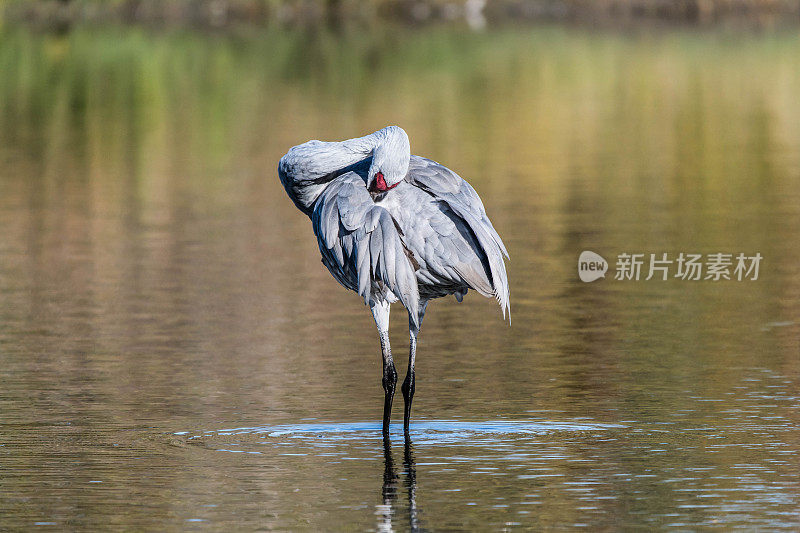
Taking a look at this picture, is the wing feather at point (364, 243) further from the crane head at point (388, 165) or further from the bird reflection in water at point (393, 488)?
the bird reflection in water at point (393, 488)

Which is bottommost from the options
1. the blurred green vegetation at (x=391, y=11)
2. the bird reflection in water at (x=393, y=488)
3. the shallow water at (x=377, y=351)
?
the bird reflection in water at (x=393, y=488)

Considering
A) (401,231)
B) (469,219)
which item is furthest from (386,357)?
(469,219)

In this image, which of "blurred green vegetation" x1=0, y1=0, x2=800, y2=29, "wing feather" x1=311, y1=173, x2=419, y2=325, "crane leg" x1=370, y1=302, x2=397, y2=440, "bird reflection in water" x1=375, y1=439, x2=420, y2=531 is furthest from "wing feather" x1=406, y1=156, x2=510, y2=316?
"blurred green vegetation" x1=0, y1=0, x2=800, y2=29

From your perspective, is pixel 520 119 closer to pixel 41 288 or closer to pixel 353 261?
pixel 41 288

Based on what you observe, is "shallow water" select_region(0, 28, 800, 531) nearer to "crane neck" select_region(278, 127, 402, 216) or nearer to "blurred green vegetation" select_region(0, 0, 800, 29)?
"crane neck" select_region(278, 127, 402, 216)

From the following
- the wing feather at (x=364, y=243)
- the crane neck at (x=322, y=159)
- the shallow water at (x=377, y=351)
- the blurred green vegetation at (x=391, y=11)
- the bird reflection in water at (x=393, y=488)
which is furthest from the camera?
the blurred green vegetation at (x=391, y=11)

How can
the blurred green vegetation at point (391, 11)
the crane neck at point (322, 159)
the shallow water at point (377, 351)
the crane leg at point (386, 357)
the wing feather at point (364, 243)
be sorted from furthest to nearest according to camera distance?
the blurred green vegetation at point (391, 11) < the crane neck at point (322, 159) < the crane leg at point (386, 357) < the wing feather at point (364, 243) < the shallow water at point (377, 351)

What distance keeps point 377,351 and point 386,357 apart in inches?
100

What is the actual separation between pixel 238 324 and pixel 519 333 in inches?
94.7

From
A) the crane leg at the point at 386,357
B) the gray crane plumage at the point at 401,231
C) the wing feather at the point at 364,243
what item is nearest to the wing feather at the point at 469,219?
the gray crane plumage at the point at 401,231

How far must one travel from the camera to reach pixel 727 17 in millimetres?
76438

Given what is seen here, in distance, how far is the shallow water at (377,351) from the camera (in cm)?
855

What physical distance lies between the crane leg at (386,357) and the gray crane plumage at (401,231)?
12 mm

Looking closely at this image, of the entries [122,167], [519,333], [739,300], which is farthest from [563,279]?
[122,167]
